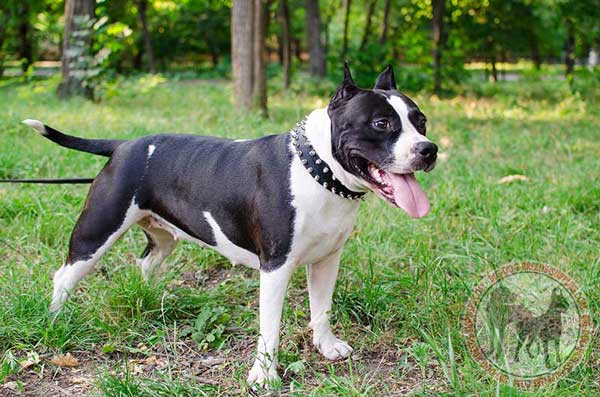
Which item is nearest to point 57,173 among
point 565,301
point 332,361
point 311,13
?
point 332,361

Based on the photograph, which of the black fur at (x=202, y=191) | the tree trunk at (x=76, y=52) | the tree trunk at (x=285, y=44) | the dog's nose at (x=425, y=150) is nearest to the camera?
the dog's nose at (x=425, y=150)

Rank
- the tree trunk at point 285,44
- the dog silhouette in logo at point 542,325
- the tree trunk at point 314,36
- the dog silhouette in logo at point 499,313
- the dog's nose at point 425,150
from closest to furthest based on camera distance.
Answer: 1. the dog's nose at point 425,150
2. the dog silhouette in logo at point 499,313
3. the dog silhouette in logo at point 542,325
4. the tree trunk at point 285,44
5. the tree trunk at point 314,36

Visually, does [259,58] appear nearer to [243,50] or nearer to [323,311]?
[243,50]

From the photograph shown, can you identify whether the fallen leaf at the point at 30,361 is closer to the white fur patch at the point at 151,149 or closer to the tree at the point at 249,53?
the white fur patch at the point at 151,149

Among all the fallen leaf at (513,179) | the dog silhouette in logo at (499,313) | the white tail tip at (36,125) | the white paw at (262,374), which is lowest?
the white paw at (262,374)

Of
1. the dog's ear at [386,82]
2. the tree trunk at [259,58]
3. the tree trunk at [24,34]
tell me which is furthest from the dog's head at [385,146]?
the tree trunk at [24,34]

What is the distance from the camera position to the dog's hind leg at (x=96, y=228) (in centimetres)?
314

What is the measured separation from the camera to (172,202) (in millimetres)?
3123

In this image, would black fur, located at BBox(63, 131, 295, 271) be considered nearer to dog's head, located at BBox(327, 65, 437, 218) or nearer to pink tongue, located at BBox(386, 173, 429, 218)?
dog's head, located at BBox(327, 65, 437, 218)

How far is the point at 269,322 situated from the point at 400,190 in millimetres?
782

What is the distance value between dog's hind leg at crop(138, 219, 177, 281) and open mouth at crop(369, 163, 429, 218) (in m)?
1.54

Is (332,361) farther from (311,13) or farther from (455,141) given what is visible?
(311,13)

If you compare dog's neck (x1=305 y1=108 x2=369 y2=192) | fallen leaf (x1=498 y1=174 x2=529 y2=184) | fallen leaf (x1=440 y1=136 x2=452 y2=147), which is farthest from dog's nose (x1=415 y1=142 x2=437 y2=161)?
fallen leaf (x1=440 y1=136 x2=452 y2=147)

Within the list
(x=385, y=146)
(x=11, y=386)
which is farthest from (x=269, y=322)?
(x=11, y=386)
